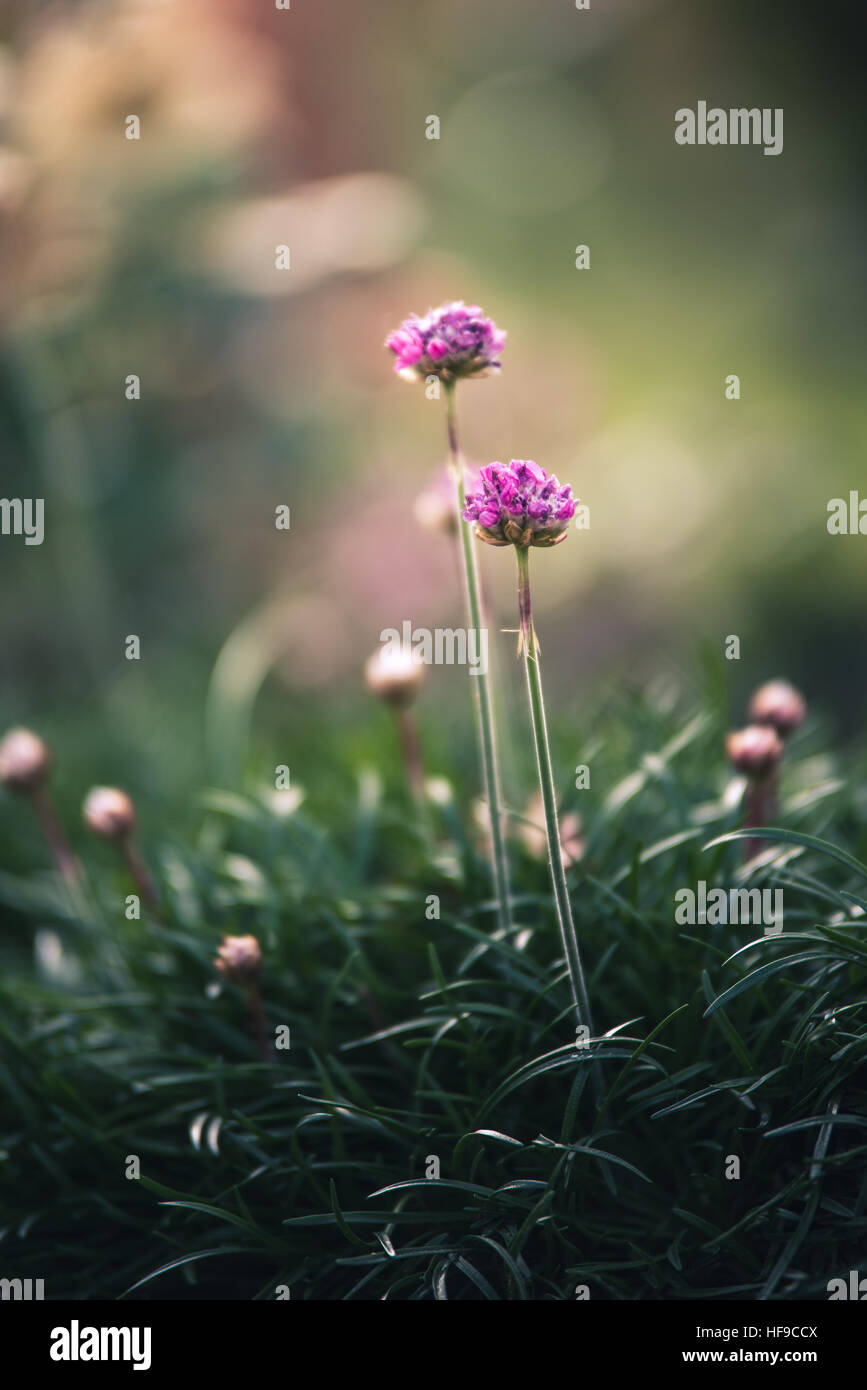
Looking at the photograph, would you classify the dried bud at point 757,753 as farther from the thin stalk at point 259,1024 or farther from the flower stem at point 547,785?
the thin stalk at point 259,1024

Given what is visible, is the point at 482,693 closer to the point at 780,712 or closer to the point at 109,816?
the point at 780,712

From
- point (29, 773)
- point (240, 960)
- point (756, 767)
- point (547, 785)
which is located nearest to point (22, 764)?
point (29, 773)

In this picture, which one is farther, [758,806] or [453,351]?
[758,806]

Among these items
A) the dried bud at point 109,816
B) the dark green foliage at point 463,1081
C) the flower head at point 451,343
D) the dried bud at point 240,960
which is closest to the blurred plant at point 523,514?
the flower head at point 451,343

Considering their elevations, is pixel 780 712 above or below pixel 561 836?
above

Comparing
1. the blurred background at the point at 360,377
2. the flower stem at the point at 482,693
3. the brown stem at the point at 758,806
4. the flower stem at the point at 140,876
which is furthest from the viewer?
the blurred background at the point at 360,377

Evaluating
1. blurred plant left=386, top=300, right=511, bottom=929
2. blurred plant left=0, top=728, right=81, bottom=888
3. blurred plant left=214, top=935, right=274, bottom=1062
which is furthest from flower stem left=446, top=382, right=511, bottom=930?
blurred plant left=0, top=728, right=81, bottom=888

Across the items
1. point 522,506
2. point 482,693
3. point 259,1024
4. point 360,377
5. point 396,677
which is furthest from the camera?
point 360,377

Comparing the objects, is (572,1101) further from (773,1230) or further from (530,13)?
(530,13)
